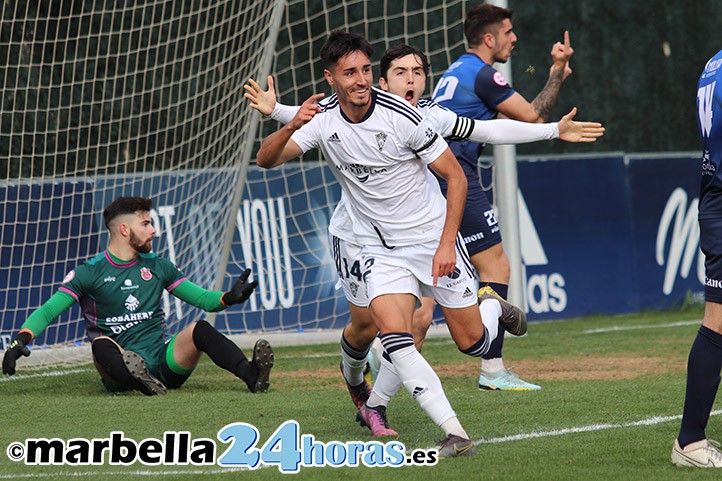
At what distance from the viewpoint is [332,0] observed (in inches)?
490

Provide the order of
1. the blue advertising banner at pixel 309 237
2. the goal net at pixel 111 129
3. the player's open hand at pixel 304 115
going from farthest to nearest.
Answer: the blue advertising banner at pixel 309 237 < the goal net at pixel 111 129 < the player's open hand at pixel 304 115

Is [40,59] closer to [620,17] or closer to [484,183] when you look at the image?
[484,183]

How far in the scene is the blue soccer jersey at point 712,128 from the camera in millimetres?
5055

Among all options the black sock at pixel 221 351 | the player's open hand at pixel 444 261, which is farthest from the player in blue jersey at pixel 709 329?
the black sock at pixel 221 351

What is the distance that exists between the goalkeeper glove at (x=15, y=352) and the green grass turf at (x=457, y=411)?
0.25 m

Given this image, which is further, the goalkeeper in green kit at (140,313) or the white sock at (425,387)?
the goalkeeper in green kit at (140,313)

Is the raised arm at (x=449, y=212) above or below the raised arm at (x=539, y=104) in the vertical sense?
below

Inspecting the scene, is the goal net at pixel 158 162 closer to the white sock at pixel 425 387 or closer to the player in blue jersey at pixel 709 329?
the white sock at pixel 425 387

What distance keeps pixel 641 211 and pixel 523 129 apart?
318 inches

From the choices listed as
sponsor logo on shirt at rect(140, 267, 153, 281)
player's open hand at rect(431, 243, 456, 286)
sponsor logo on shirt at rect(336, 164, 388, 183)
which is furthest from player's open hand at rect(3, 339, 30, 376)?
player's open hand at rect(431, 243, 456, 286)

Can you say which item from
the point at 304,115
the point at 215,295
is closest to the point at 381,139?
the point at 304,115

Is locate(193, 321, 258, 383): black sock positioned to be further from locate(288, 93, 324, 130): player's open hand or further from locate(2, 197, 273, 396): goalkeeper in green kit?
locate(288, 93, 324, 130): player's open hand

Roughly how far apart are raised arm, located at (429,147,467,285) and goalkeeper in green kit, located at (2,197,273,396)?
2133 mm

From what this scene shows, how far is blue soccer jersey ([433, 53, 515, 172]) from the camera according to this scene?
7.64 m
